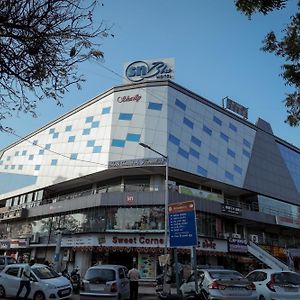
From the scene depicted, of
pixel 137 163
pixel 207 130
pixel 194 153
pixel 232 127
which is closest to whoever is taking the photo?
pixel 137 163

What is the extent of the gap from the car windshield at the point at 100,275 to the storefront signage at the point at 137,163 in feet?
70.6

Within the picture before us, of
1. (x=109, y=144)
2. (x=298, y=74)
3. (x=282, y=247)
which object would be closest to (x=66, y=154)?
(x=109, y=144)

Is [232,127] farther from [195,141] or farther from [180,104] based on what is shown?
[180,104]

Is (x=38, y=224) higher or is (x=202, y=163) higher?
(x=202, y=163)

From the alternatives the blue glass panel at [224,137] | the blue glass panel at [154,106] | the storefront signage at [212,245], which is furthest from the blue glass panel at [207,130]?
the storefront signage at [212,245]

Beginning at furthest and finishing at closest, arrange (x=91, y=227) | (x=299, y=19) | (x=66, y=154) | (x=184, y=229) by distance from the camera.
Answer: (x=66, y=154) → (x=91, y=227) → (x=184, y=229) → (x=299, y=19)

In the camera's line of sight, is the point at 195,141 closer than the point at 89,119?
Yes

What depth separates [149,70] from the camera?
4319 cm

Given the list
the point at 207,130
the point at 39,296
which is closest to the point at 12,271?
the point at 39,296

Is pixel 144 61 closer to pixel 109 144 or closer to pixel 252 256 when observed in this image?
pixel 109 144

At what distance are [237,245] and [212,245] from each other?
293cm

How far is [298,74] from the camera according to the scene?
963 cm

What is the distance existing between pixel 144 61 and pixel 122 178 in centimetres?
1362

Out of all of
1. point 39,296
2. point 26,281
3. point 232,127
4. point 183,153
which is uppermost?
point 232,127
